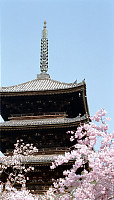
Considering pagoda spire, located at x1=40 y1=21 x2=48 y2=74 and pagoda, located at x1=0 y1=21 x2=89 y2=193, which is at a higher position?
pagoda spire, located at x1=40 y1=21 x2=48 y2=74

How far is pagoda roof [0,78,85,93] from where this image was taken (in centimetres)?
1899

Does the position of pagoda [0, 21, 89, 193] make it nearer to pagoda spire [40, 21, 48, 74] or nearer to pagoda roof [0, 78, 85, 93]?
pagoda roof [0, 78, 85, 93]

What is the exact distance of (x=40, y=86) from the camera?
2030cm

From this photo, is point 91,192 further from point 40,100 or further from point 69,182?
point 40,100

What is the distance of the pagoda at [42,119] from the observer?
1639 centimetres

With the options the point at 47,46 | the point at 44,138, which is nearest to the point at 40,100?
the point at 44,138

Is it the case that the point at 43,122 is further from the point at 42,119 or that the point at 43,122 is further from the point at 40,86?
the point at 40,86

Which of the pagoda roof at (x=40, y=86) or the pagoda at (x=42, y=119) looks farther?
the pagoda roof at (x=40, y=86)

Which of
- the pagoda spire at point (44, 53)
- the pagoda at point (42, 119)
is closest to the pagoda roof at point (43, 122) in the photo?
the pagoda at point (42, 119)

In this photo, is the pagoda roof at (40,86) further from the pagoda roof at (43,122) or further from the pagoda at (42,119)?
the pagoda roof at (43,122)

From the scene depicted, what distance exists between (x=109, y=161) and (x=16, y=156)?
9.70 m

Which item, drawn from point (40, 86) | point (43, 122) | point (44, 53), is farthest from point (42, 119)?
point (44, 53)

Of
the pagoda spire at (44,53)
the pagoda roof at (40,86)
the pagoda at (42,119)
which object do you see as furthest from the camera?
the pagoda spire at (44,53)

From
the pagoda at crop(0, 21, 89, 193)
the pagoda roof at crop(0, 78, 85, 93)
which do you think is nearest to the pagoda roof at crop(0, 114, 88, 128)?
the pagoda at crop(0, 21, 89, 193)
